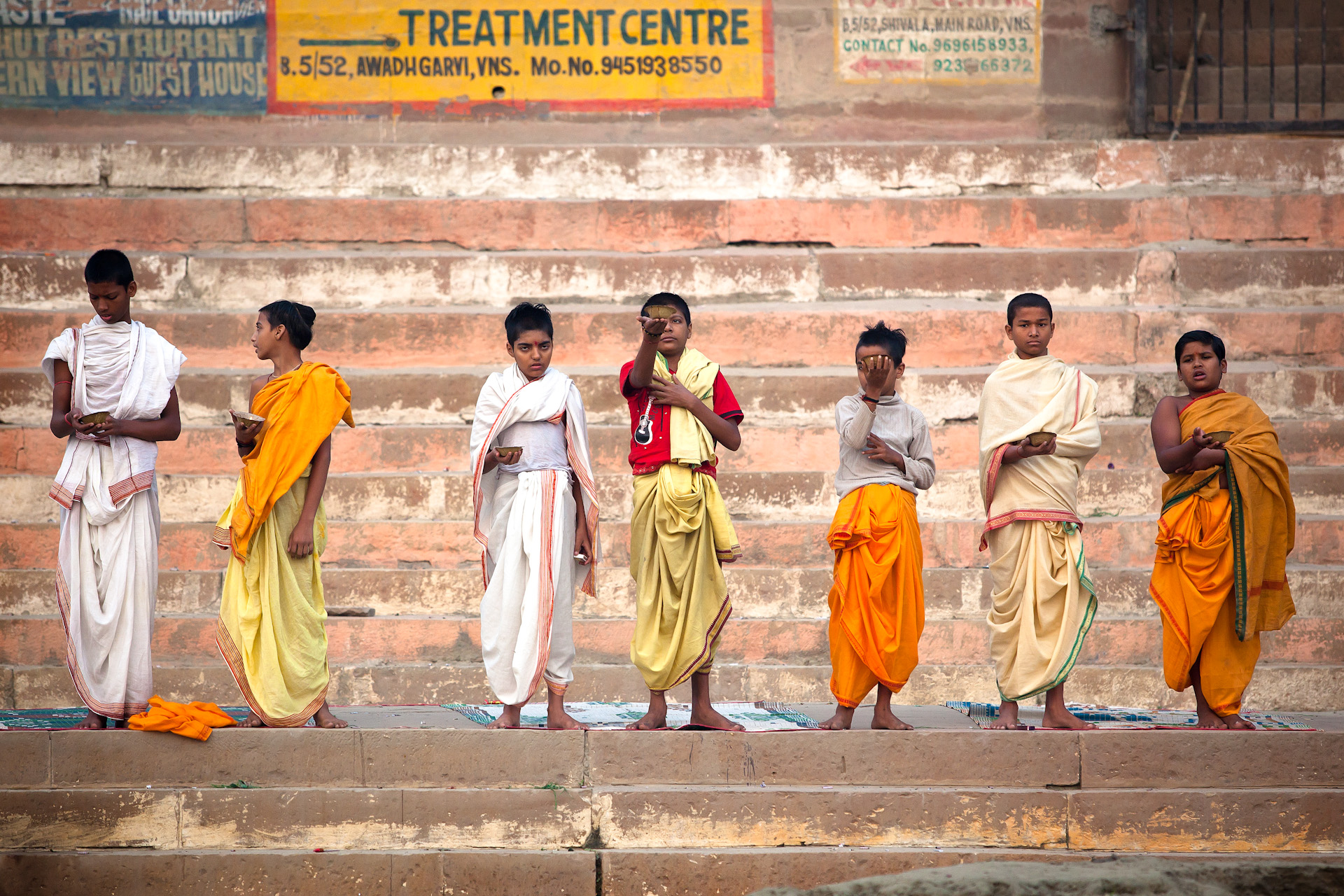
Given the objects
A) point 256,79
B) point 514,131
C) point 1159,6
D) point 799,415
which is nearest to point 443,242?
point 514,131

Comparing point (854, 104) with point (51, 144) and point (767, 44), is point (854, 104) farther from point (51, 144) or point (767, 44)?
point (51, 144)

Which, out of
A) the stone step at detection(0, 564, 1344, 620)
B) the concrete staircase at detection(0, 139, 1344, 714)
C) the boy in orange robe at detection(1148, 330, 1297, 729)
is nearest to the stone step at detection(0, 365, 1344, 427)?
the concrete staircase at detection(0, 139, 1344, 714)

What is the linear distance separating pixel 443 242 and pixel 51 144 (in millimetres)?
2884

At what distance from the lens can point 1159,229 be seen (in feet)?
29.0

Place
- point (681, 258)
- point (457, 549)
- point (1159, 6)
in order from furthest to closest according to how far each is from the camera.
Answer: point (1159, 6)
point (681, 258)
point (457, 549)

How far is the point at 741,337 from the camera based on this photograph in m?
8.35

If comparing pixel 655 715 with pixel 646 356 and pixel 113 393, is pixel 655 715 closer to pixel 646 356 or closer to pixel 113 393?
pixel 646 356

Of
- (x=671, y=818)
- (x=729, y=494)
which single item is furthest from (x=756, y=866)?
(x=729, y=494)

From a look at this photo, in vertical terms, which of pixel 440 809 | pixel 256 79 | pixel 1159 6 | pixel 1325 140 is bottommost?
pixel 440 809

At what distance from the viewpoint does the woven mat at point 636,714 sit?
570cm

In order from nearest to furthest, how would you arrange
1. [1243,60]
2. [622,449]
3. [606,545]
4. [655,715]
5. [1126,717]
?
[655,715], [1126,717], [606,545], [622,449], [1243,60]

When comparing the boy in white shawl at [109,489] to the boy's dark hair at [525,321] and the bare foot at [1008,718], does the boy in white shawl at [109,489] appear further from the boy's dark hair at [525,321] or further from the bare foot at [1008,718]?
the bare foot at [1008,718]

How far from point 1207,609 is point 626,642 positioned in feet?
9.55

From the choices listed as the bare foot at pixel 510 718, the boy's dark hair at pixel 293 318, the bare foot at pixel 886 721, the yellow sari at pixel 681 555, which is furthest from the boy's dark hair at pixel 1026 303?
the boy's dark hair at pixel 293 318
